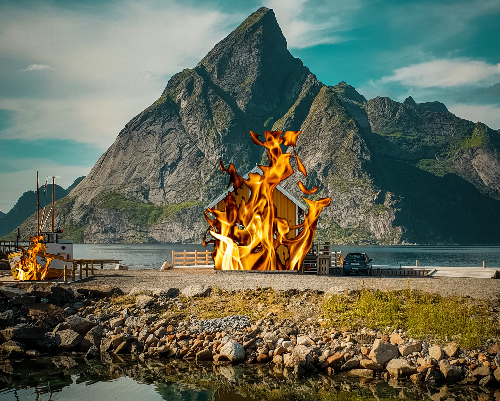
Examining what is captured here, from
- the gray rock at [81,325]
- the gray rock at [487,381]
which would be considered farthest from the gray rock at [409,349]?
the gray rock at [81,325]

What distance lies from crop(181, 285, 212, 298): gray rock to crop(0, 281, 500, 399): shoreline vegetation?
44 millimetres

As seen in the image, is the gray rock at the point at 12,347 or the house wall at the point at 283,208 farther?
the house wall at the point at 283,208

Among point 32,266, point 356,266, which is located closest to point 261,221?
point 356,266

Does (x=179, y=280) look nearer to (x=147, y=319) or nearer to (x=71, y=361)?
(x=147, y=319)

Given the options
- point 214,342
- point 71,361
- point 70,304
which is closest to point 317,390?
point 214,342

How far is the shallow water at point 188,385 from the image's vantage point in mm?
12773

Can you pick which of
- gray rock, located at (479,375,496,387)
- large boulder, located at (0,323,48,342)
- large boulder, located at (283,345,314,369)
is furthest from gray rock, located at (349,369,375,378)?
large boulder, located at (0,323,48,342)

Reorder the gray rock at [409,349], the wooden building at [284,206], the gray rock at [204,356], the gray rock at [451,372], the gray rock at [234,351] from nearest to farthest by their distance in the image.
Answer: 1. the gray rock at [451,372]
2. the gray rock at [409,349]
3. the gray rock at [234,351]
4. the gray rock at [204,356]
5. the wooden building at [284,206]

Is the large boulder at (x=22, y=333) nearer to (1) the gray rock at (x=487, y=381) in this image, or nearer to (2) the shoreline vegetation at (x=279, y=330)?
(2) the shoreline vegetation at (x=279, y=330)

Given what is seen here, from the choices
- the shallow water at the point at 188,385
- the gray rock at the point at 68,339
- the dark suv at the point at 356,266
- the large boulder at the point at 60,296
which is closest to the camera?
the shallow water at the point at 188,385

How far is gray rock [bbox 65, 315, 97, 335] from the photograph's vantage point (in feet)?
57.5

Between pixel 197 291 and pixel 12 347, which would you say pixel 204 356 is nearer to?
pixel 197 291

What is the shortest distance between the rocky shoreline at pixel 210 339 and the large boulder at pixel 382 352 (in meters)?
0.03

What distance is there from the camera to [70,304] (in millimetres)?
20000
